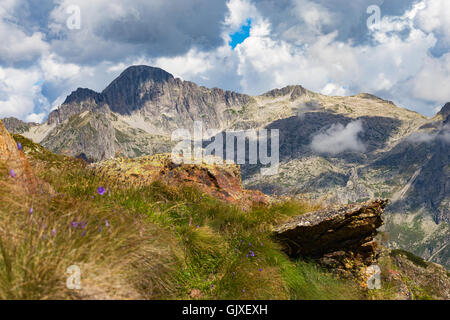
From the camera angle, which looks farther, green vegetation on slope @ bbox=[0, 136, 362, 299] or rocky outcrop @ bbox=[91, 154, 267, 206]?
rocky outcrop @ bbox=[91, 154, 267, 206]

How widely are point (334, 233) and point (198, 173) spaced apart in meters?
6.87

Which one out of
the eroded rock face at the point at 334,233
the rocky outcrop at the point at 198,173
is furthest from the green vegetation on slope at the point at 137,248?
the rocky outcrop at the point at 198,173

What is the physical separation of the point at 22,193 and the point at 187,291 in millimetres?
3401

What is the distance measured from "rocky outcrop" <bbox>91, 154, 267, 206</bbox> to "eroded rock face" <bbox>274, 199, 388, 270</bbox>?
313 cm

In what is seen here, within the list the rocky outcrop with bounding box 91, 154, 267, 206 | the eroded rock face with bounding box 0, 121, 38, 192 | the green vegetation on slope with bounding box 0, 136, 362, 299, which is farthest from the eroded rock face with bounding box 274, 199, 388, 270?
the eroded rock face with bounding box 0, 121, 38, 192

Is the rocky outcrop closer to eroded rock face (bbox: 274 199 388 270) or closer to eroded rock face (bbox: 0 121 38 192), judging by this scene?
eroded rock face (bbox: 274 199 388 270)

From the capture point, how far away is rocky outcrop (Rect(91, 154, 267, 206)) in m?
12.1

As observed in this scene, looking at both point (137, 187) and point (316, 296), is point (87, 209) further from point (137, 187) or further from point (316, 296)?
point (316, 296)

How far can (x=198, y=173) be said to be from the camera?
13266 mm

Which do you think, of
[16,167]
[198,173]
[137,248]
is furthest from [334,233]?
[16,167]

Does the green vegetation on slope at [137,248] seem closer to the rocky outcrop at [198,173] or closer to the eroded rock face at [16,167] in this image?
the eroded rock face at [16,167]
